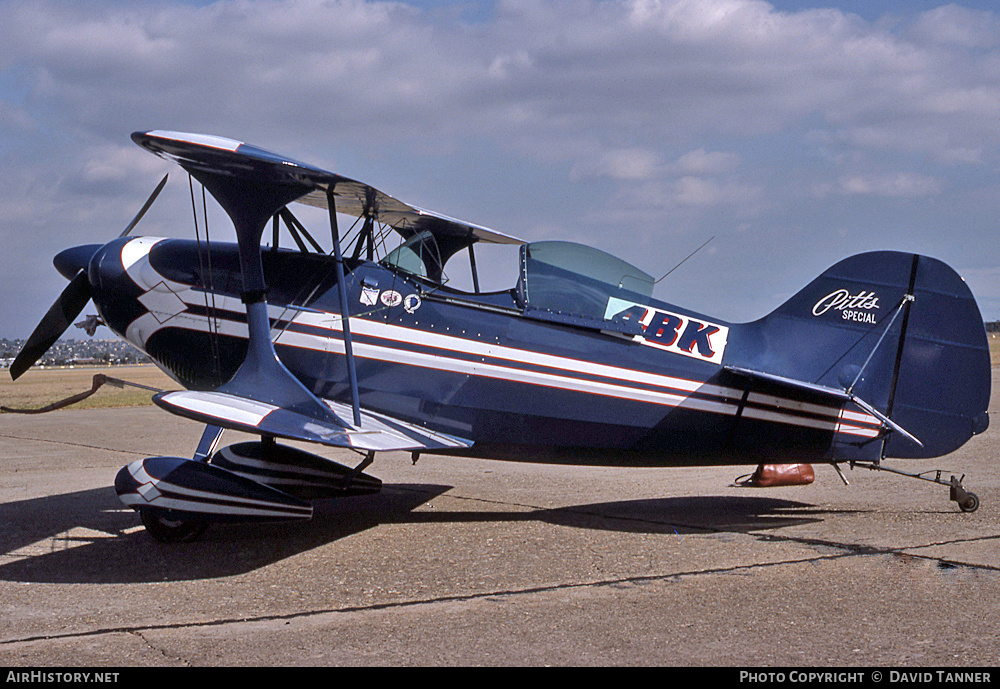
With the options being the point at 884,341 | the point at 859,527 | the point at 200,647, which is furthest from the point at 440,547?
the point at 884,341

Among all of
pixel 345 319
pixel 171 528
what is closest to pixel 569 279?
pixel 345 319

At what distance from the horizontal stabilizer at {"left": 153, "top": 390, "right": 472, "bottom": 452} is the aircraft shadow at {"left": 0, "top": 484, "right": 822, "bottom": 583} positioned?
0.99m

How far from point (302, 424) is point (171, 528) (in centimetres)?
154

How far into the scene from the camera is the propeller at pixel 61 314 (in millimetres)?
8570

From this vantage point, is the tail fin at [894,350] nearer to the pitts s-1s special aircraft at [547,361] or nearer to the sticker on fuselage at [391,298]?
the pitts s-1s special aircraft at [547,361]

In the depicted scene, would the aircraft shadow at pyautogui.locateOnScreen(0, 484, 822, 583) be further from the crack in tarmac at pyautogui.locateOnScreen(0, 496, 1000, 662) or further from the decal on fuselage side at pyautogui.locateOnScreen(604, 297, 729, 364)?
the decal on fuselage side at pyautogui.locateOnScreen(604, 297, 729, 364)

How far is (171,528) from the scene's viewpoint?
23.6 ft

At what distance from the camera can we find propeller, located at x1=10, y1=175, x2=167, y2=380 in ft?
28.1

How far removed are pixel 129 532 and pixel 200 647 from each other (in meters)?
3.73

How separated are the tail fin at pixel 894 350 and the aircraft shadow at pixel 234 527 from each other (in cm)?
128
